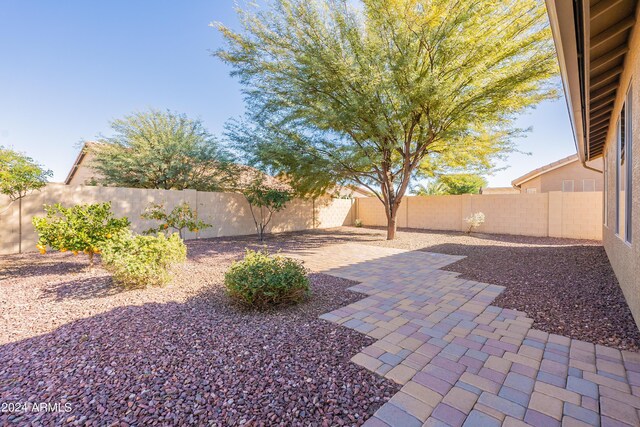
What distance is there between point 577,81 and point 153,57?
1034cm

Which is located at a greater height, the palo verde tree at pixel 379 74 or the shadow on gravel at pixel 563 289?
the palo verde tree at pixel 379 74

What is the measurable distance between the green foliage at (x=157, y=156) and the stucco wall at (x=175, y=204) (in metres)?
2.28

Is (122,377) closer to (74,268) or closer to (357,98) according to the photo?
(74,268)

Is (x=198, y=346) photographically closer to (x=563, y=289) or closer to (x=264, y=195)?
(x=563, y=289)

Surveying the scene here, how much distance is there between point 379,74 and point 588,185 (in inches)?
593

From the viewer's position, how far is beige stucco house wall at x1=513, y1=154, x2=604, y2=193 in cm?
1451

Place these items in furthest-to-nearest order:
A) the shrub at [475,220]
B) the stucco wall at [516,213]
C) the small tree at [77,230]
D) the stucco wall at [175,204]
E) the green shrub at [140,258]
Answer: the shrub at [475,220]
the stucco wall at [516,213]
the stucco wall at [175,204]
the small tree at [77,230]
the green shrub at [140,258]

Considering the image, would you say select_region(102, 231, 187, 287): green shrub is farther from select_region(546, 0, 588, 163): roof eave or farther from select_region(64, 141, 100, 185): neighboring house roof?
select_region(64, 141, 100, 185): neighboring house roof

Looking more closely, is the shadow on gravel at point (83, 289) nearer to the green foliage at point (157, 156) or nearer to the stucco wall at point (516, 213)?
the green foliage at point (157, 156)

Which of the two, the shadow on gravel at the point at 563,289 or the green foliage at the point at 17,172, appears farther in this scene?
the green foliage at the point at 17,172

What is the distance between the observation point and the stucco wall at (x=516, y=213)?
9727mm

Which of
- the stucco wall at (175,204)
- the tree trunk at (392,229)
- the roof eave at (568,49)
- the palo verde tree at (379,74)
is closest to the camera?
the roof eave at (568,49)

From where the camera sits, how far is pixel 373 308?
3463 millimetres

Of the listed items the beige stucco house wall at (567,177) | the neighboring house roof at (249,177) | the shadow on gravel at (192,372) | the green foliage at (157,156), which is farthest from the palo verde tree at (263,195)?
the beige stucco house wall at (567,177)
